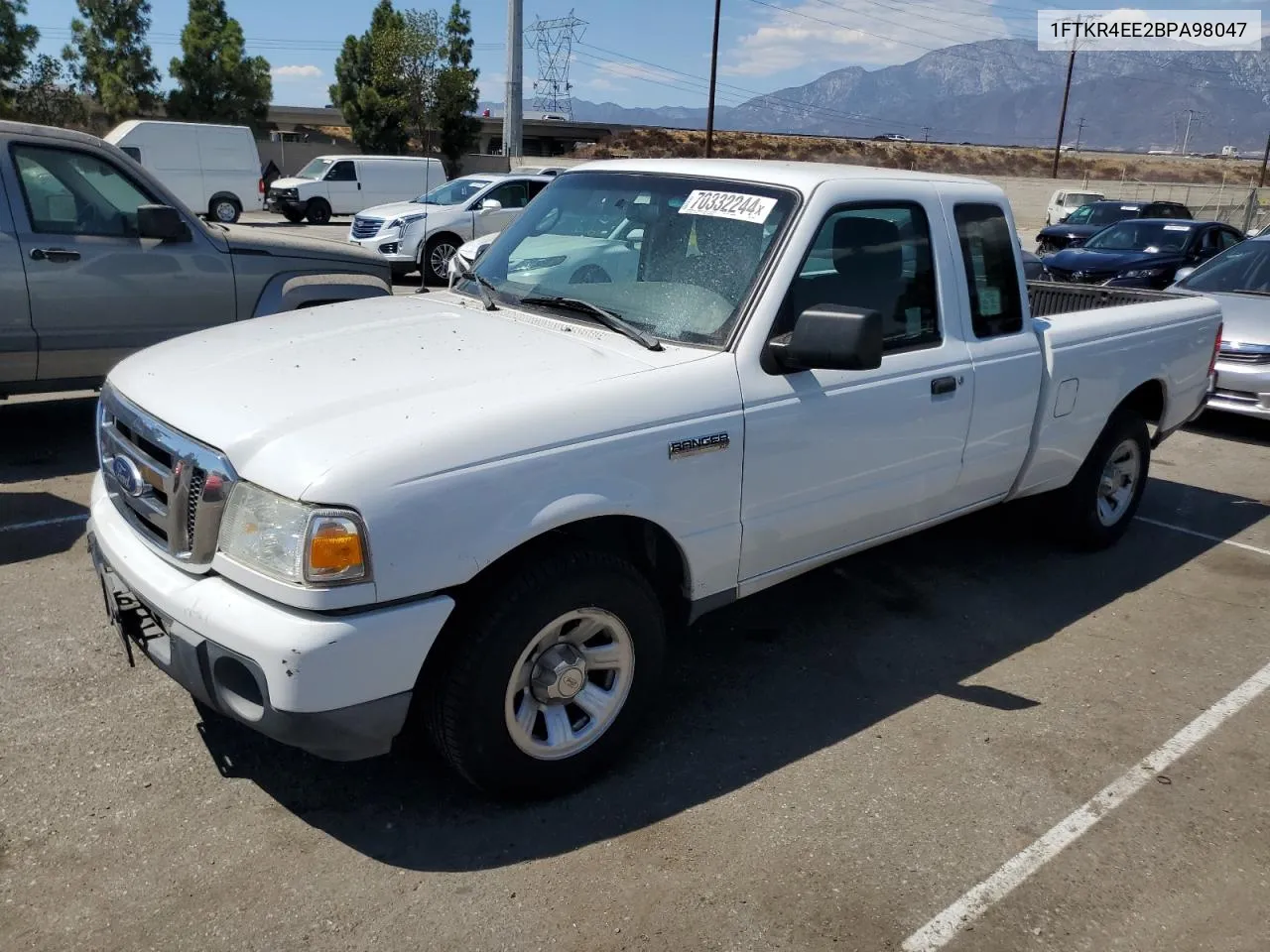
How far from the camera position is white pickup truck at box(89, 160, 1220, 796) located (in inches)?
106

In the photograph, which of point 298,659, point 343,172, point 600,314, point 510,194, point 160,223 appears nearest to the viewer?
point 298,659

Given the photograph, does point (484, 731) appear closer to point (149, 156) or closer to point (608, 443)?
point (608, 443)

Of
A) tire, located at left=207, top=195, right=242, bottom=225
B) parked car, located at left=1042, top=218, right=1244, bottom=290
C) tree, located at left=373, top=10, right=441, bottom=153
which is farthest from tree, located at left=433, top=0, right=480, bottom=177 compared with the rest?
parked car, located at left=1042, top=218, right=1244, bottom=290

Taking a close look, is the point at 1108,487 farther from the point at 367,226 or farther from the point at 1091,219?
the point at 1091,219

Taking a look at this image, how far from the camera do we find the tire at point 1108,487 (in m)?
5.45

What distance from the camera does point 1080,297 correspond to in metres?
6.56

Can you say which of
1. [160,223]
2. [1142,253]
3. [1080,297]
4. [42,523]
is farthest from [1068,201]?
[42,523]

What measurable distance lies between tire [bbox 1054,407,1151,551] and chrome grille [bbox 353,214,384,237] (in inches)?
532

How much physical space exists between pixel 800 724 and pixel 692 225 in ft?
6.25

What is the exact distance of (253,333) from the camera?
3781 mm

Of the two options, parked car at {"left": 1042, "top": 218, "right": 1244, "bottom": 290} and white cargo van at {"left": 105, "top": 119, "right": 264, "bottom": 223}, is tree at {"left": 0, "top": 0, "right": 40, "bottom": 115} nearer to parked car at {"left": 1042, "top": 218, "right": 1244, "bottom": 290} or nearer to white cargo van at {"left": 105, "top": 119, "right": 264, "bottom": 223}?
white cargo van at {"left": 105, "top": 119, "right": 264, "bottom": 223}

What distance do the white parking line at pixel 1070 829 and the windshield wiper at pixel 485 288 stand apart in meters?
2.63

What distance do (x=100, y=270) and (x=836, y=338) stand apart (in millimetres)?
5050

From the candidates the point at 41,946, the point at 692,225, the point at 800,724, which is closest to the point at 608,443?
the point at 692,225
